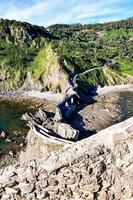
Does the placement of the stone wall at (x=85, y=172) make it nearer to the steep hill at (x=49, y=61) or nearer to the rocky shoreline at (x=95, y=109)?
the rocky shoreline at (x=95, y=109)

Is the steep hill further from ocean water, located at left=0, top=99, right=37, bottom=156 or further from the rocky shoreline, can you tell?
ocean water, located at left=0, top=99, right=37, bottom=156

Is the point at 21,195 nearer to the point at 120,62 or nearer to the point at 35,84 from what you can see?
the point at 35,84

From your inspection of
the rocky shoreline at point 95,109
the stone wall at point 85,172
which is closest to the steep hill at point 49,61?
the rocky shoreline at point 95,109

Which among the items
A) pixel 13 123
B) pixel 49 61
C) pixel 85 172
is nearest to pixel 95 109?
pixel 13 123

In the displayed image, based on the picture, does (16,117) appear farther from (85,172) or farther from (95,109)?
(85,172)

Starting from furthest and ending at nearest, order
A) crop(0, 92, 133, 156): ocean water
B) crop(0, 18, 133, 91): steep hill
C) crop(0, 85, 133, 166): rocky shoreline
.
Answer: crop(0, 18, 133, 91): steep hill
crop(0, 85, 133, 166): rocky shoreline
crop(0, 92, 133, 156): ocean water

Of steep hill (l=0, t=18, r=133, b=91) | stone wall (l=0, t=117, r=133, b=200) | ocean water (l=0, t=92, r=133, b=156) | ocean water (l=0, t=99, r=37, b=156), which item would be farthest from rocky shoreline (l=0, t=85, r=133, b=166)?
stone wall (l=0, t=117, r=133, b=200)
